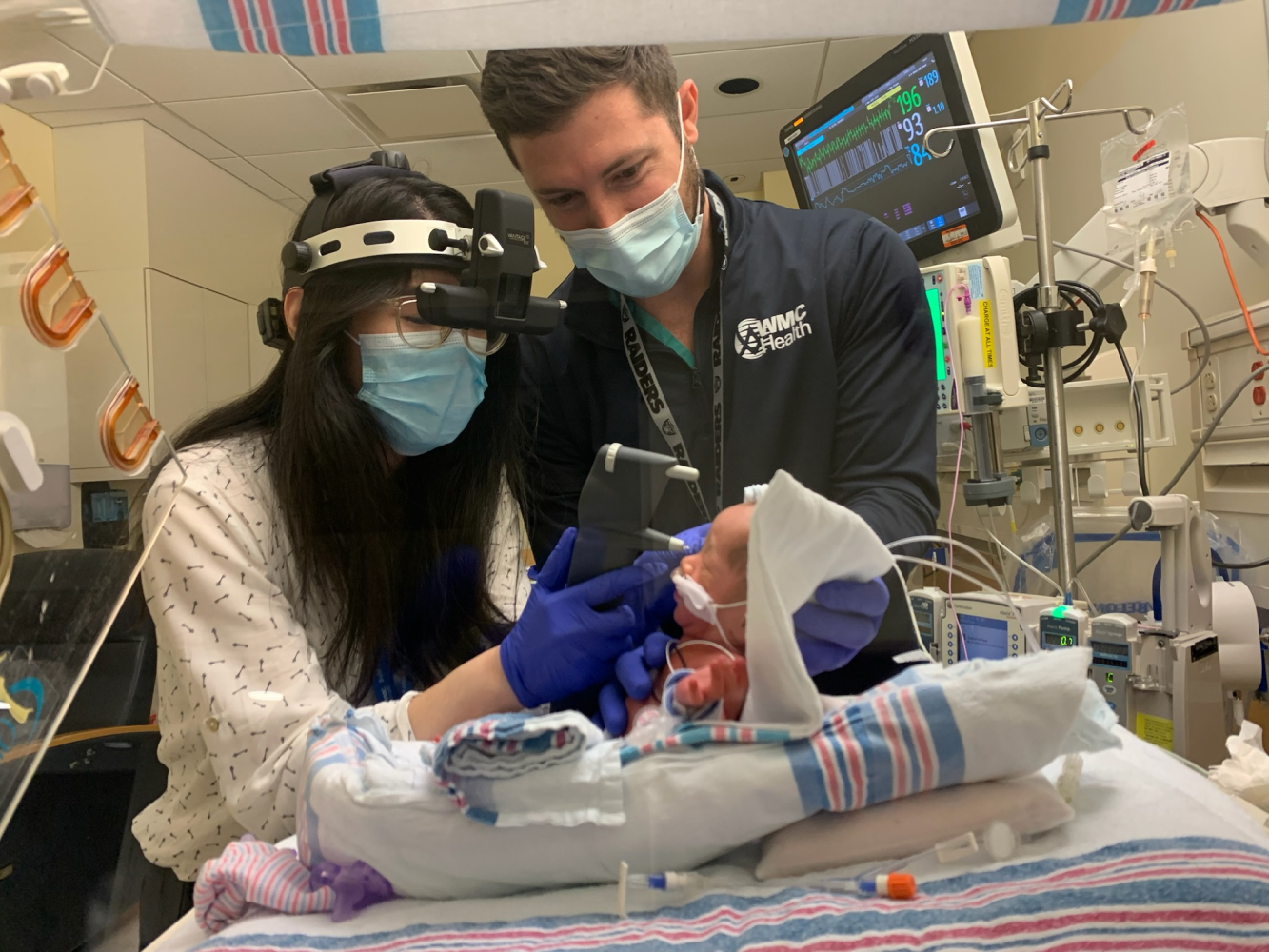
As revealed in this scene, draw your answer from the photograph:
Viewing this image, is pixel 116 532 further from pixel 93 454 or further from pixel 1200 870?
pixel 1200 870

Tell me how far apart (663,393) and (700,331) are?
0.22 feet

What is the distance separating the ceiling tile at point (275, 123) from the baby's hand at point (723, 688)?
55 centimetres

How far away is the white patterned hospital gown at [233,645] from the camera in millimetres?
726

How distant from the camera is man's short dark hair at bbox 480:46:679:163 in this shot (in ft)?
2.05

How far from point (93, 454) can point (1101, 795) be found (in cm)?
87

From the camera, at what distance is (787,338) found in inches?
28.0

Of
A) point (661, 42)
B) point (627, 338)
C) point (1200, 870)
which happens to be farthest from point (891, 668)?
point (661, 42)

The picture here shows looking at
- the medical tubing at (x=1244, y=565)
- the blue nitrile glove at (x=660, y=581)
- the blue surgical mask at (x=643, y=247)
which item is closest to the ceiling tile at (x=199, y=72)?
the blue surgical mask at (x=643, y=247)

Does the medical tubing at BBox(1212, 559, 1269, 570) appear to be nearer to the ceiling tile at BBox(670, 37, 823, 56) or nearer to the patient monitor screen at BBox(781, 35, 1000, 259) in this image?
the patient monitor screen at BBox(781, 35, 1000, 259)

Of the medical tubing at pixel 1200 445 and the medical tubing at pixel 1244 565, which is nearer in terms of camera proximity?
the medical tubing at pixel 1200 445

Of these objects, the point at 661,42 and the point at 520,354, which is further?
the point at 520,354

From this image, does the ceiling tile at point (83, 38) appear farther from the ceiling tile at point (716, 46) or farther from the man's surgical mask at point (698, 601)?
the man's surgical mask at point (698, 601)

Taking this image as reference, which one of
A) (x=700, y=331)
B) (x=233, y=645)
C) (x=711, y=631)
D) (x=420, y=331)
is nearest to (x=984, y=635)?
(x=711, y=631)

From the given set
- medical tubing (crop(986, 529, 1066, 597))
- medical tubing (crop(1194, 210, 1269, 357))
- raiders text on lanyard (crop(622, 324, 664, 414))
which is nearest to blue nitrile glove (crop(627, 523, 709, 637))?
raiders text on lanyard (crop(622, 324, 664, 414))
